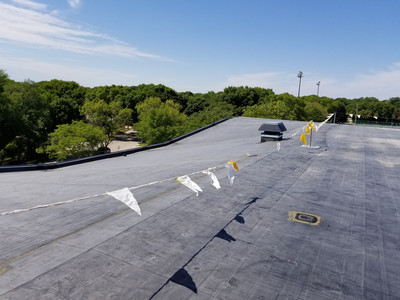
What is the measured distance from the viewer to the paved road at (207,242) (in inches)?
179

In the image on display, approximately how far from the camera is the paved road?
4559 mm

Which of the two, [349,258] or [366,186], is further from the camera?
[366,186]

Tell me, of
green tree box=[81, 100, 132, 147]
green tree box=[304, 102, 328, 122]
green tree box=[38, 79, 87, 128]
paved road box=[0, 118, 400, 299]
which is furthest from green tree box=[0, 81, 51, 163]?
green tree box=[304, 102, 328, 122]

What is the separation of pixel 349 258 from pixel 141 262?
14.8 ft

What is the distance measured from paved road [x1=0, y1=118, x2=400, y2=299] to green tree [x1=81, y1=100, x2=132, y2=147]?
4120 centimetres

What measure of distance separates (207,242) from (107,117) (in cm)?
4901

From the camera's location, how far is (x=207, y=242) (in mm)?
5949

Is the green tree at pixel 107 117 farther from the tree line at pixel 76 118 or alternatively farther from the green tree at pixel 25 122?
the green tree at pixel 25 122

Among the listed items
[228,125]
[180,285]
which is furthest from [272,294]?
[228,125]

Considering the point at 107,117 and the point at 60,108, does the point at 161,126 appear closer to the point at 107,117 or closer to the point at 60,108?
the point at 107,117

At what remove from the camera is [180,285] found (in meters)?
4.57

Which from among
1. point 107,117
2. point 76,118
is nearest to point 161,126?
point 107,117

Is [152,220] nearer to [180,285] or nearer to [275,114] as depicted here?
[180,285]

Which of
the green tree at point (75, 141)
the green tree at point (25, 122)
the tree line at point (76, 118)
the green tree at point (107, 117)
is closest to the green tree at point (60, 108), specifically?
the tree line at point (76, 118)
